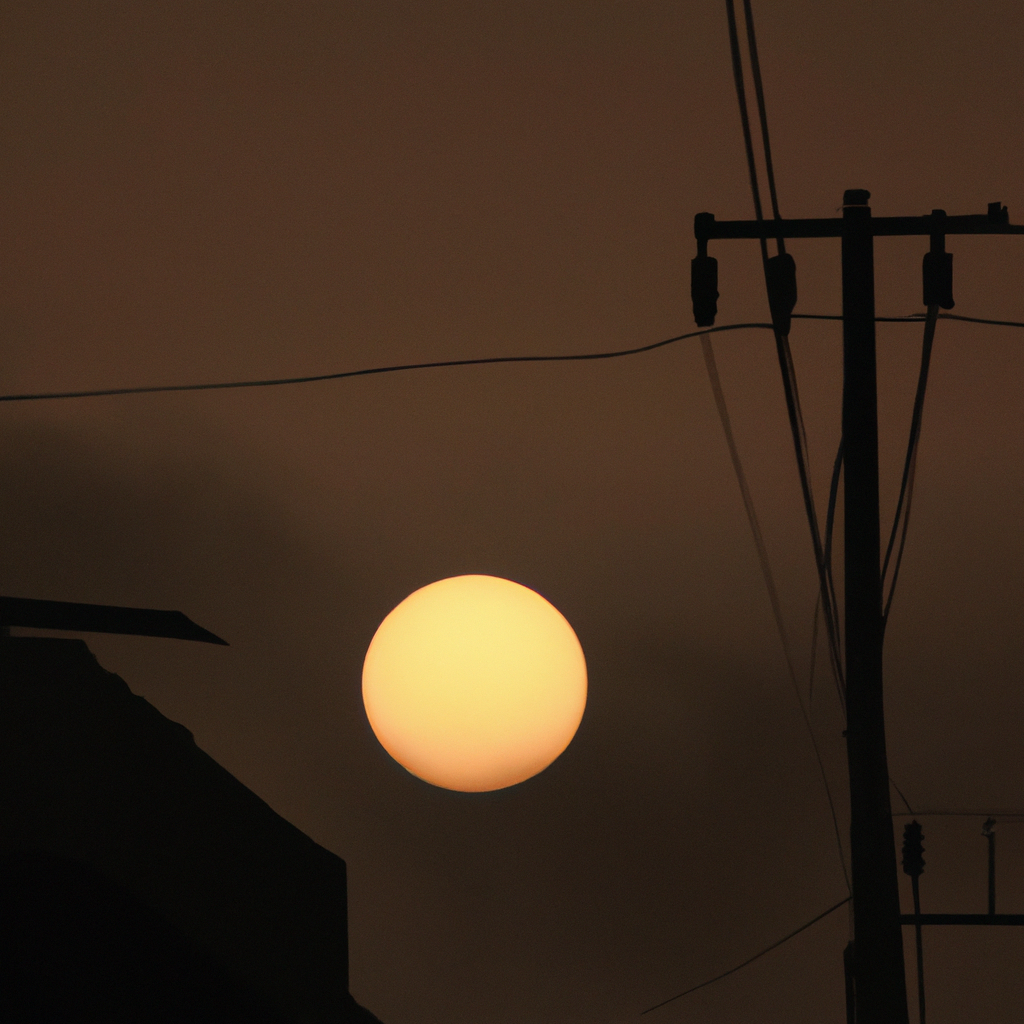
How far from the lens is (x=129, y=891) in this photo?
122 inches

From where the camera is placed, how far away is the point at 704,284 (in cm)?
326

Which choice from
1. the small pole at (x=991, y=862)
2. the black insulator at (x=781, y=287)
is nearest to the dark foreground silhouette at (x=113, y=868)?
the black insulator at (x=781, y=287)

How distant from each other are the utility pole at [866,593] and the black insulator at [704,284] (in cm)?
15

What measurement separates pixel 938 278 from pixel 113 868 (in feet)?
10.3

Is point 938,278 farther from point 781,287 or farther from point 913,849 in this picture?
point 913,849

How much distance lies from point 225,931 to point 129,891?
1.99ft

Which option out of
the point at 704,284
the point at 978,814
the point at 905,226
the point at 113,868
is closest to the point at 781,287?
the point at 704,284

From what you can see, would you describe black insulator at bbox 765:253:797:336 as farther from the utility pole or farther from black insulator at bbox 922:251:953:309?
black insulator at bbox 922:251:953:309

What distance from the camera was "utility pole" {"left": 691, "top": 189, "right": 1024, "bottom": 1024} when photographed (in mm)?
2812

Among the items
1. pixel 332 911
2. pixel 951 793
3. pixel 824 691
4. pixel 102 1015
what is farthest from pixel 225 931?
pixel 951 793

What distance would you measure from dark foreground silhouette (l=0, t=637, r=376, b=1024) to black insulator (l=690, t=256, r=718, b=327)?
231 cm

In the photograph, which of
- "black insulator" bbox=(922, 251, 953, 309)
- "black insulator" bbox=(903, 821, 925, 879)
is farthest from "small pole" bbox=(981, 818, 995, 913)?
"black insulator" bbox=(922, 251, 953, 309)

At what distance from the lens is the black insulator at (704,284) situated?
128 inches

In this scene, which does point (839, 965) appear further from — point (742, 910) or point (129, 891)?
point (129, 891)
